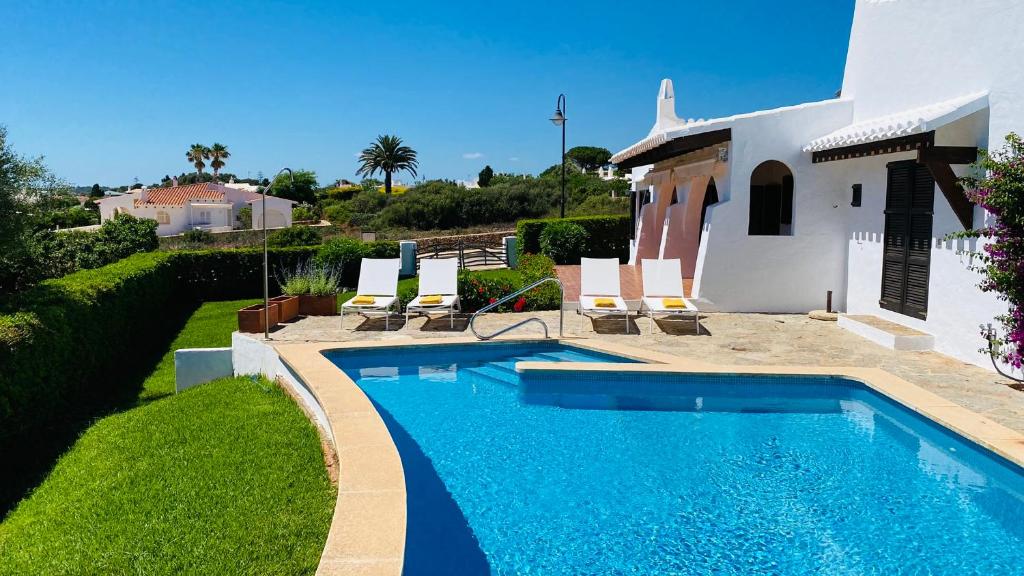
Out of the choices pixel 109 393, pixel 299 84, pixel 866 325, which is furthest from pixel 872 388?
pixel 299 84

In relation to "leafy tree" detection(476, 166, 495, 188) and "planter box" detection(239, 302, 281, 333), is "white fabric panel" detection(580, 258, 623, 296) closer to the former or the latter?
"planter box" detection(239, 302, 281, 333)

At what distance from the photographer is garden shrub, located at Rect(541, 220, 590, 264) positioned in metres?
21.9

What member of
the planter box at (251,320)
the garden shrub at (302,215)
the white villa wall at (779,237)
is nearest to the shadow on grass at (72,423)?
the planter box at (251,320)

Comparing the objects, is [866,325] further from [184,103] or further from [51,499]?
[184,103]

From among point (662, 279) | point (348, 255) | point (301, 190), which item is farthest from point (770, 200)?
point (301, 190)

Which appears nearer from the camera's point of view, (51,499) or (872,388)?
(51,499)

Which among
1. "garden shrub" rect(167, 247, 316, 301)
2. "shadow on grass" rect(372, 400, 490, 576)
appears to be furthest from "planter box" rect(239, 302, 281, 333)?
"garden shrub" rect(167, 247, 316, 301)

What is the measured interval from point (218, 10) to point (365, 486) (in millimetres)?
19308

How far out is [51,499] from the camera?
5.43 meters

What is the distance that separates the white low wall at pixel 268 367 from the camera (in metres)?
6.86

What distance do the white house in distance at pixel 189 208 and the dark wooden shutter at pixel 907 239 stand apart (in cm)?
5068

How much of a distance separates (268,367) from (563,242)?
13.7 m

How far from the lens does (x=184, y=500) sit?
471cm

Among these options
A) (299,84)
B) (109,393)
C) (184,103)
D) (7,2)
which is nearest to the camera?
(109,393)
